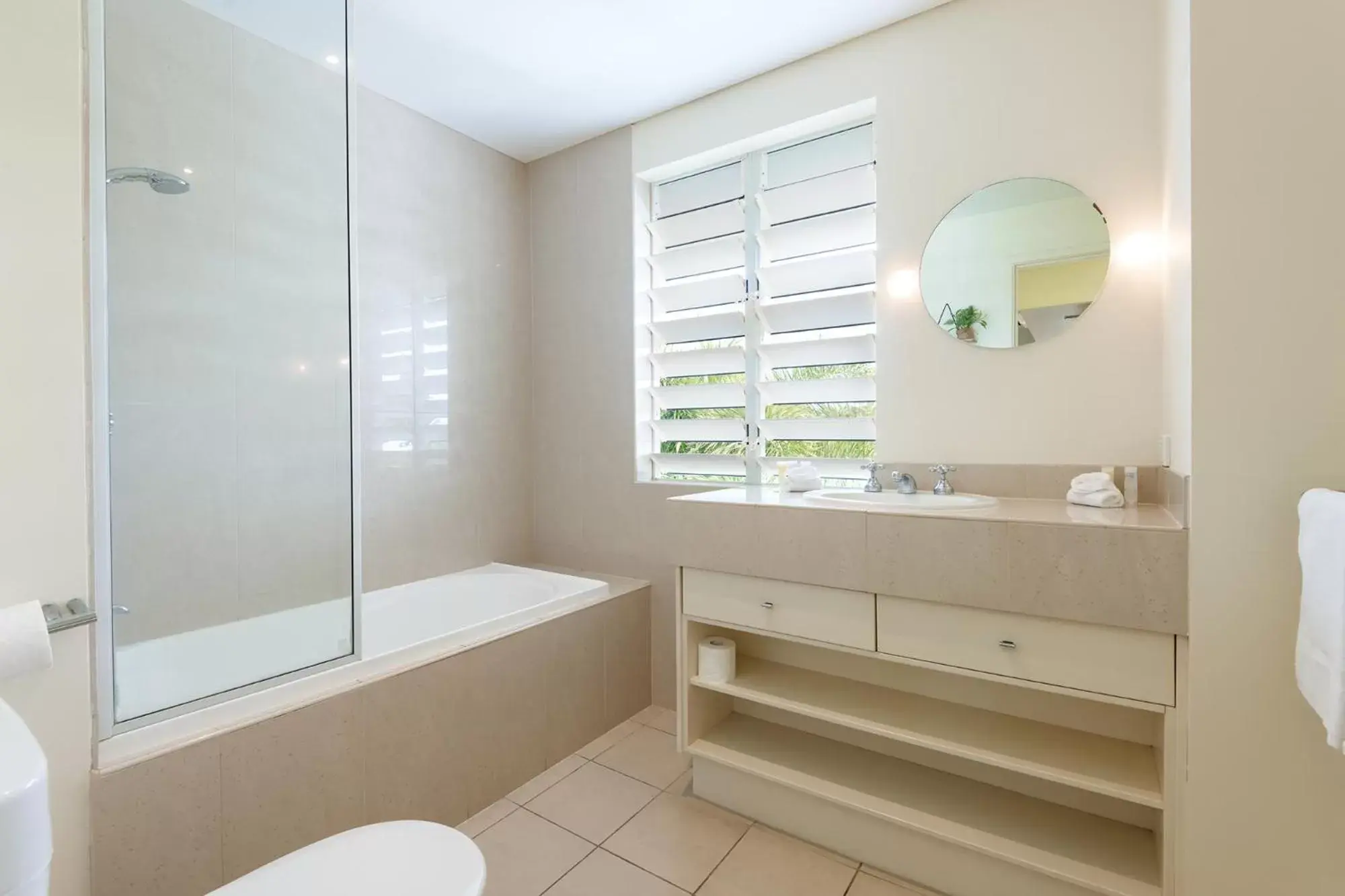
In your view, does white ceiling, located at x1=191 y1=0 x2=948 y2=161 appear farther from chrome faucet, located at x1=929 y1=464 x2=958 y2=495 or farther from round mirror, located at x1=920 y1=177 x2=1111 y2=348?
chrome faucet, located at x1=929 y1=464 x2=958 y2=495

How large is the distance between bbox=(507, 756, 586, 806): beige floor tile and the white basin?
129 centimetres

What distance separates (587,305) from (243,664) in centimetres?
197

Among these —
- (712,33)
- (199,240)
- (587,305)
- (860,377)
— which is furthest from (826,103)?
(199,240)

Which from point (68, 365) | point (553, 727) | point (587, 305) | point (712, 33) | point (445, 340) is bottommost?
point (553, 727)

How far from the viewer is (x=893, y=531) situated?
1.55 meters

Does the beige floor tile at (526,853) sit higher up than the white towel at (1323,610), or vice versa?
the white towel at (1323,610)

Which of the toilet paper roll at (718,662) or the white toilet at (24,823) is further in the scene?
the toilet paper roll at (718,662)

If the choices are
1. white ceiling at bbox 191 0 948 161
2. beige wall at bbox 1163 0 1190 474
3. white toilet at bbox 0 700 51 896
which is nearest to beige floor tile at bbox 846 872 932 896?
beige wall at bbox 1163 0 1190 474

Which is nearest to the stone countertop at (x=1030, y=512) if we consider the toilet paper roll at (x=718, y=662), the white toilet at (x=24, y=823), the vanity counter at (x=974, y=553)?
the vanity counter at (x=974, y=553)

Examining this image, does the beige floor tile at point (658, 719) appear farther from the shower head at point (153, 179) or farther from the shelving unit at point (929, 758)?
the shower head at point (153, 179)

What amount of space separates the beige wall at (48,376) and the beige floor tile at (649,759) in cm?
144

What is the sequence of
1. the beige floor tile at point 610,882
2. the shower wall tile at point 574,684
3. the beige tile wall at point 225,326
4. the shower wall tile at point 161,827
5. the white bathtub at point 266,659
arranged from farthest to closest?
the shower wall tile at point 574,684 < the beige floor tile at point 610,882 < the beige tile wall at point 225,326 < the white bathtub at point 266,659 < the shower wall tile at point 161,827

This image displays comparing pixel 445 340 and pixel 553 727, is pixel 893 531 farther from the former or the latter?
pixel 445 340

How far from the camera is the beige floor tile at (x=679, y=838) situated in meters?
1.66
